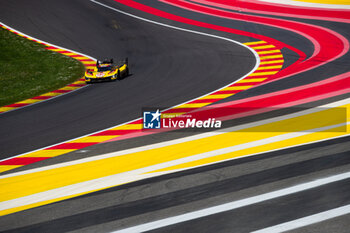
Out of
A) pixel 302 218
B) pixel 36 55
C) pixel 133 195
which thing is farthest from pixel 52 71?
pixel 302 218

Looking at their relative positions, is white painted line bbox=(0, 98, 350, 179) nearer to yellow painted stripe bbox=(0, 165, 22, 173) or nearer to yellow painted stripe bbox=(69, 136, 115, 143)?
yellow painted stripe bbox=(0, 165, 22, 173)

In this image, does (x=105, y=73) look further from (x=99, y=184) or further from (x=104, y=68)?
(x=99, y=184)

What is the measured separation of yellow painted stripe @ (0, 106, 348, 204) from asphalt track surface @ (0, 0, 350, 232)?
87cm

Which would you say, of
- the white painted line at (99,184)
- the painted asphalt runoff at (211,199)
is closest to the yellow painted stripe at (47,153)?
the white painted line at (99,184)

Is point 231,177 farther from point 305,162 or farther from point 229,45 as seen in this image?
point 229,45

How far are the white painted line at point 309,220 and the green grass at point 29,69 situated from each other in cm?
1351

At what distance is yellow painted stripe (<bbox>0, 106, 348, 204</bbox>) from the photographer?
952 cm

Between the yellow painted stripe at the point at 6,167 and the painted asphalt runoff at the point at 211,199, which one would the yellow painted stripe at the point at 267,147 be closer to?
the painted asphalt runoff at the point at 211,199

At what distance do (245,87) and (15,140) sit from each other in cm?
820

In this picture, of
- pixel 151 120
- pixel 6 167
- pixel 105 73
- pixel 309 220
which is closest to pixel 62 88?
pixel 105 73

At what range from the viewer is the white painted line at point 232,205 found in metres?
7.12

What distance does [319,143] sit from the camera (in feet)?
34.7

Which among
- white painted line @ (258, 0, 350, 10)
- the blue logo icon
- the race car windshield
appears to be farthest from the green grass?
white painted line @ (258, 0, 350, 10)

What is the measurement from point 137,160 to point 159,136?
75.7 inches
